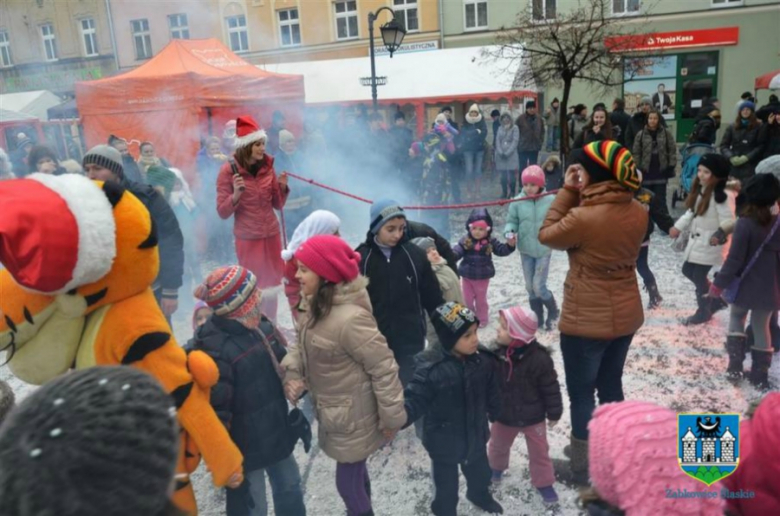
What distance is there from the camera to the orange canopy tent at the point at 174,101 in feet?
32.6

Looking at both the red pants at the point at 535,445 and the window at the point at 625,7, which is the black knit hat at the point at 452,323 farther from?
the window at the point at 625,7

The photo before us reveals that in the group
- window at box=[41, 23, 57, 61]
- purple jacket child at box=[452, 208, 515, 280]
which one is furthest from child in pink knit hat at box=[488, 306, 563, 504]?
window at box=[41, 23, 57, 61]

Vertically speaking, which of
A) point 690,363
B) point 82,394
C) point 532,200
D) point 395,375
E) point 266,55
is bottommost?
point 690,363

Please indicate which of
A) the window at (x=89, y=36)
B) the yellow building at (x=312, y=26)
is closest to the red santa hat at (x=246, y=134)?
the yellow building at (x=312, y=26)

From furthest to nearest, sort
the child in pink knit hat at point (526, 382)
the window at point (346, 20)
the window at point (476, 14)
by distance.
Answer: the window at point (346, 20) < the window at point (476, 14) < the child in pink knit hat at point (526, 382)

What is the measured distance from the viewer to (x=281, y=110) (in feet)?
38.9

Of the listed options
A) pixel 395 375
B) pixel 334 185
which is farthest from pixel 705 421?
pixel 334 185

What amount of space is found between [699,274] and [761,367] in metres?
1.19

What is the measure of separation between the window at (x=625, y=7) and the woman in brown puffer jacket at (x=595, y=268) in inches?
816

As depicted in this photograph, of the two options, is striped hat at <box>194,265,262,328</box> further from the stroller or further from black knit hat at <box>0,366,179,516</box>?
the stroller

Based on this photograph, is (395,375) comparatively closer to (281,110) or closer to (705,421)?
(705,421)

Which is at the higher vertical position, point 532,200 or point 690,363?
point 532,200

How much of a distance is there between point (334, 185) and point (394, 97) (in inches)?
221

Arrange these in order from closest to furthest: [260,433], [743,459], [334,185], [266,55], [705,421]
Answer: [743,459] < [705,421] < [260,433] < [334,185] < [266,55]
